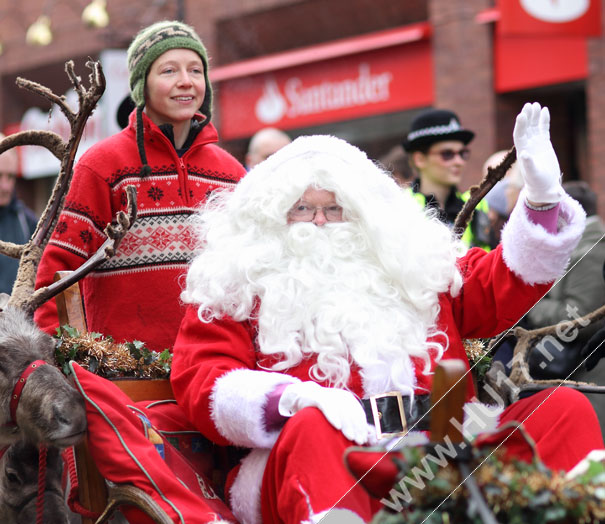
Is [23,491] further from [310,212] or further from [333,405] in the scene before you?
[310,212]

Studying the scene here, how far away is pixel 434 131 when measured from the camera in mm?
5539

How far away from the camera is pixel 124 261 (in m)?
3.85

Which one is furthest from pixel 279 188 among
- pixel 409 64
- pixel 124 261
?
pixel 409 64

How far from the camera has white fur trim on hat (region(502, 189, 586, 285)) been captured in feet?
9.98

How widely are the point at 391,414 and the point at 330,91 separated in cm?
1102

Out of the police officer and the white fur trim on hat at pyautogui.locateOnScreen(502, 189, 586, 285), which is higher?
the police officer

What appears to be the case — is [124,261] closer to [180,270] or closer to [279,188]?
[180,270]

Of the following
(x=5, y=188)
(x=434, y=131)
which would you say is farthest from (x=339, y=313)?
(x=5, y=188)

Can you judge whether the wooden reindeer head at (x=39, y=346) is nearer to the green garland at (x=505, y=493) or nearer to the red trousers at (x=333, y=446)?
the red trousers at (x=333, y=446)

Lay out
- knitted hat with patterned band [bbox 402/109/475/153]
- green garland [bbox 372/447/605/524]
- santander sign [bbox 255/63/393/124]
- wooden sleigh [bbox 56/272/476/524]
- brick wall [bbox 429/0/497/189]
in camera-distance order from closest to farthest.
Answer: green garland [bbox 372/447/605/524]
wooden sleigh [bbox 56/272/476/524]
knitted hat with patterned band [bbox 402/109/475/153]
brick wall [bbox 429/0/497/189]
santander sign [bbox 255/63/393/124]

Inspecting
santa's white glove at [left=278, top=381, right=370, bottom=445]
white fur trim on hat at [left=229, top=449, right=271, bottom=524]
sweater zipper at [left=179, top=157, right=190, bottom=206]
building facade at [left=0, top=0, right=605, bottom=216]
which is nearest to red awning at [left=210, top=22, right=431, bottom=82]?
building facade at [left=0, top=0, right=605, bottom=216]

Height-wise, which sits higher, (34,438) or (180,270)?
(180,270)

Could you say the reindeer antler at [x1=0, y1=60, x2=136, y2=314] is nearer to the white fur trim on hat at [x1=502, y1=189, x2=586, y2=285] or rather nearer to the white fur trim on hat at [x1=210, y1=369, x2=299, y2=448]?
the white fur trim on hat at [x1=210, y1=369, x2=299, y2=448]

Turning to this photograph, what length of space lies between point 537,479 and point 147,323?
2.30 meters
